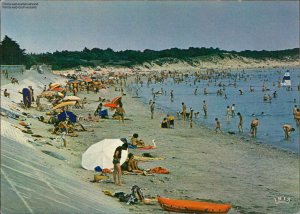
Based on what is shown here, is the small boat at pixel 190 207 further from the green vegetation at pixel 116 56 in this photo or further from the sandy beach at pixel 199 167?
the green vegetation at pixel 116 56

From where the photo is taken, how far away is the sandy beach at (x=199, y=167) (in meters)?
11.8

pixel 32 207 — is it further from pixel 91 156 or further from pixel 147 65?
pixel 147 65

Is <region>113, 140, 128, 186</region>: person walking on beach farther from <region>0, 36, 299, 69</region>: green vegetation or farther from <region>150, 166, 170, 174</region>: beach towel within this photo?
<region>0, 36, 299, 69</region>: green vegetation

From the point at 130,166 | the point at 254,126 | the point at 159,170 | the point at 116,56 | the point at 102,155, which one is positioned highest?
the point at 116,56

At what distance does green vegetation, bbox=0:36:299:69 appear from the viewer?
6133cm

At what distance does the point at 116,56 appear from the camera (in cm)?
13212

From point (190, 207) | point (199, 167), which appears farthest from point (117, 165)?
point (199, 167)

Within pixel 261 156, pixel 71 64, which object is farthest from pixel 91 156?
pixel 71 64

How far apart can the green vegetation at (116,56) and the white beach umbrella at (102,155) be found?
44.6 meters

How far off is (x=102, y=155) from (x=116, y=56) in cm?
12029

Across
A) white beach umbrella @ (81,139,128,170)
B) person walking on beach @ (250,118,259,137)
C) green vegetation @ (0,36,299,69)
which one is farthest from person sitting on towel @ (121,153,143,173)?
green vegetation @ (0,36,299,69)

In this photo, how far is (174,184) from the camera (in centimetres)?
1296

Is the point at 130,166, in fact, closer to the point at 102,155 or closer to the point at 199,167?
the point at 102,155

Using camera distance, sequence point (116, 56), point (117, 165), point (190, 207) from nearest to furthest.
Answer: point (190, 207) < point (117, 165) < point (116, 56)
